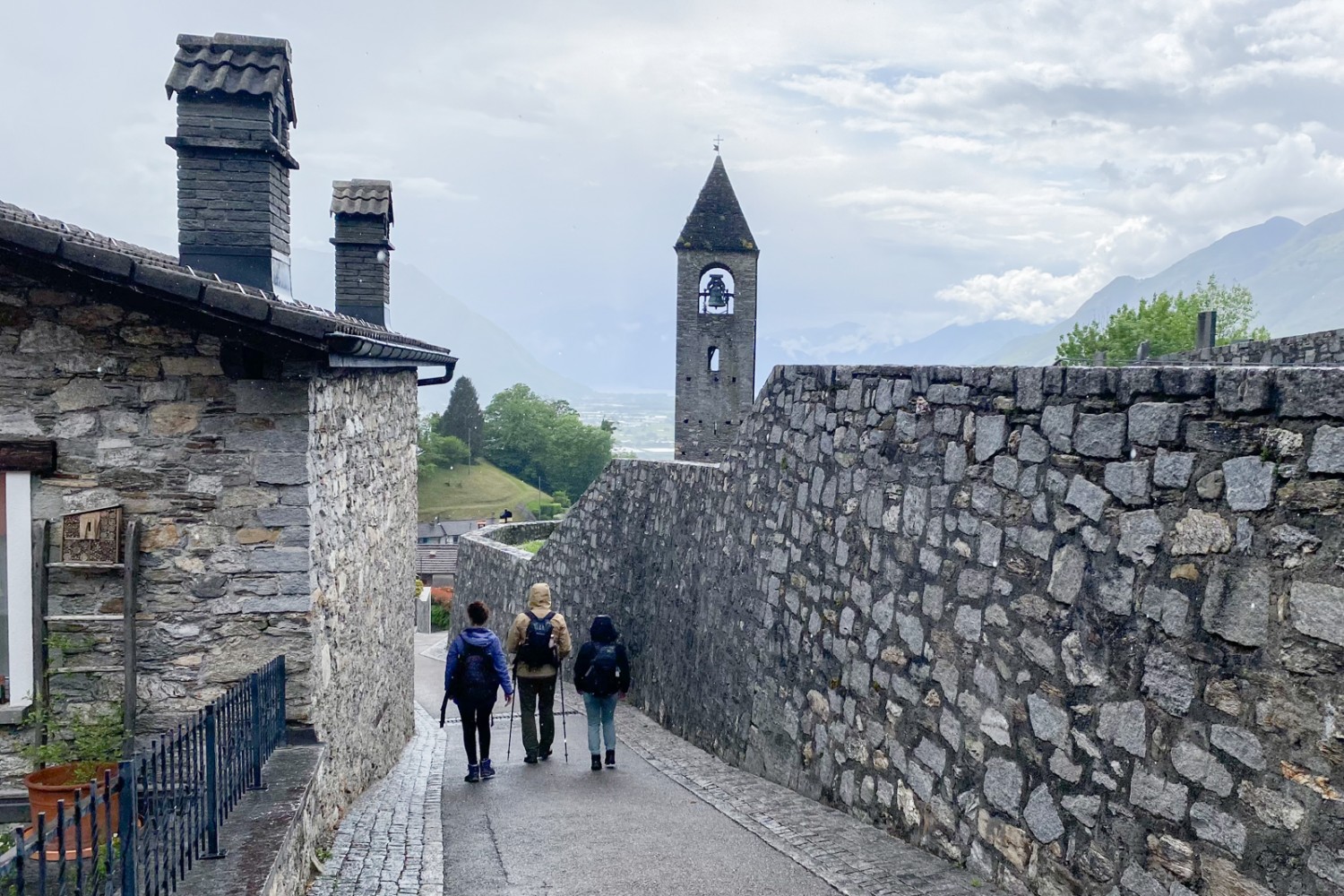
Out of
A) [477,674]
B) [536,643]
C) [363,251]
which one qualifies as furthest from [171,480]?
[363,251]

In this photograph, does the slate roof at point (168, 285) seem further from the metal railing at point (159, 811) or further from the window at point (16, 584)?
the metal railing at point (159, 811)

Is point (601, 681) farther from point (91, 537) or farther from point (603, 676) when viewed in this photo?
point (91, 537)

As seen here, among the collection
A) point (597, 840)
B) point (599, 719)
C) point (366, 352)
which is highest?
point (366, 352)

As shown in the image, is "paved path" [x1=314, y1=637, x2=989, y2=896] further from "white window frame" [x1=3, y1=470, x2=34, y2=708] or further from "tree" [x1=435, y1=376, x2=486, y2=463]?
"tree" [x1=435, y1=376, x2=486, y2=463]

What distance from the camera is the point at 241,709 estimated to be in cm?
504

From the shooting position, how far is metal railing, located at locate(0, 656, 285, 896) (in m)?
3.03

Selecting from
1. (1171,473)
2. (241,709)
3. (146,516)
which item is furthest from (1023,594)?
(146,516)

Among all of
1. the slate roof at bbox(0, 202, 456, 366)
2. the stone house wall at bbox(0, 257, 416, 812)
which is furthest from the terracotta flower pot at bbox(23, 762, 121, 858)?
the slate roof at bbox(0, 202, 456, 366)

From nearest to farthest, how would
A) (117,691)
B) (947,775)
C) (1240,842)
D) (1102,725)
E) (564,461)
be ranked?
(1240,842) < (1102,725) < (947,775) < (117,691) < (564,461)

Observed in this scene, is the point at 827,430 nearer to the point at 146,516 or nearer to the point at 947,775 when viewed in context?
the point at 947,775

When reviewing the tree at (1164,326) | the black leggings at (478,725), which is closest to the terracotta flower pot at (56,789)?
the black leggings at (478,725)

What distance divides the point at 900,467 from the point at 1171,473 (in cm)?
234

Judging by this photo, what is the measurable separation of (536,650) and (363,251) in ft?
21.7

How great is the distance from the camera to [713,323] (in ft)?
138
